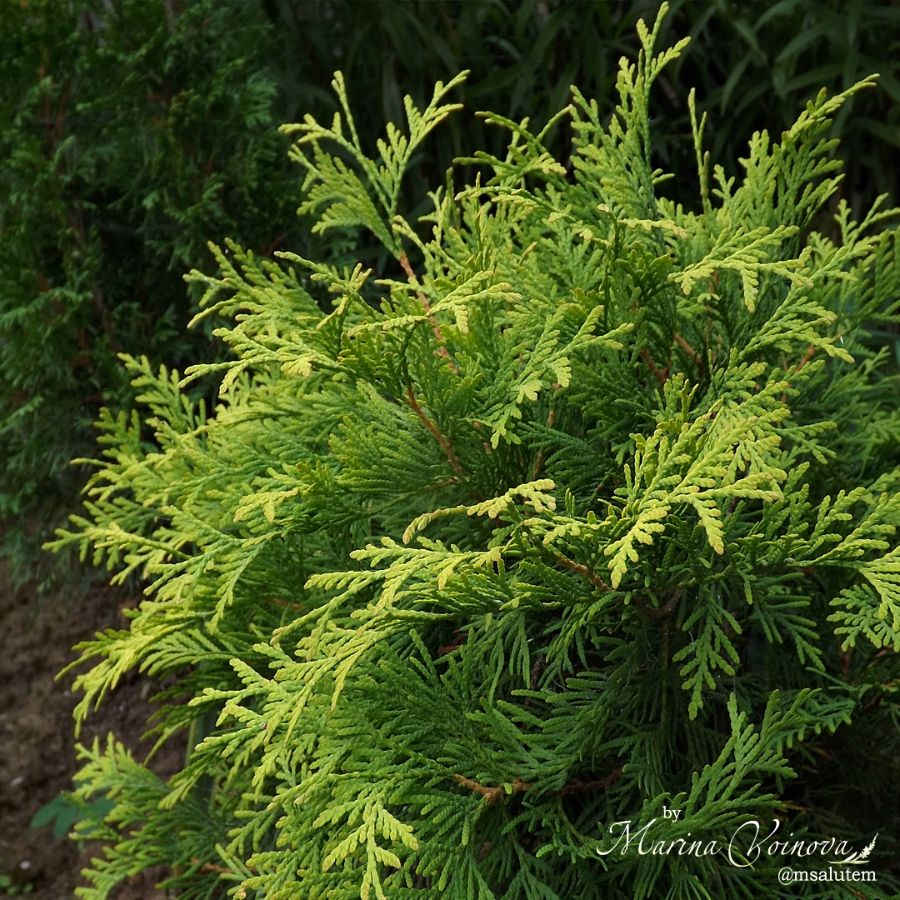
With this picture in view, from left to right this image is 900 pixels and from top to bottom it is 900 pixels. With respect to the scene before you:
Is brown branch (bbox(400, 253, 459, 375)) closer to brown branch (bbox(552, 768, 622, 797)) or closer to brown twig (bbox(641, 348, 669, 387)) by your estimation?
brown twig (bbox(641, 348, 669, 387))

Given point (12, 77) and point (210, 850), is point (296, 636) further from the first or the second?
point (12, 77)

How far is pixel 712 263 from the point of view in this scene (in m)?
1.55

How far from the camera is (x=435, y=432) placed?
1.62 meters

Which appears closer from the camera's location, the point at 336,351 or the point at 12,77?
the point at 336,351

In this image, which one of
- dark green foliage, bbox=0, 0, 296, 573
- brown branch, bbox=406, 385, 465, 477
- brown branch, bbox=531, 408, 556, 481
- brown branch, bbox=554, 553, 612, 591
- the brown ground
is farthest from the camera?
the brown ground

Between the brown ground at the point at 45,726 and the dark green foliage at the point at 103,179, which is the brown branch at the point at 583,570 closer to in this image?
the dark green foliage at the point at 103,179

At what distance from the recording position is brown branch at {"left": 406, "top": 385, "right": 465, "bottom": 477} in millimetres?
1583

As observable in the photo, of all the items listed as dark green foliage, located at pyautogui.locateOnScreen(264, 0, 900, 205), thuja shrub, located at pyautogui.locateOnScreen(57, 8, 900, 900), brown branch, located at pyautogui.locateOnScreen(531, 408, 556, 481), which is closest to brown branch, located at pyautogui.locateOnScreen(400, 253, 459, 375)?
thuja shrub, located at pyautogui.locateOnScreen(57, 8, 900, 900)

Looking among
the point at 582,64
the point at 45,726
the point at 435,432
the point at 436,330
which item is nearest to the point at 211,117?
the point at 436,330

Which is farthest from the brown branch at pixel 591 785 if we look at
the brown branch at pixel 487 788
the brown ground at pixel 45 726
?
the brown ground at pixel 45 726

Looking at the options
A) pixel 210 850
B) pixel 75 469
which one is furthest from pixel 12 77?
pixel 210 850

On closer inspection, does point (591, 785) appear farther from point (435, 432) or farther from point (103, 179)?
point (103, 179)

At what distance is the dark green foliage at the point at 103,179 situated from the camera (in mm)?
2721

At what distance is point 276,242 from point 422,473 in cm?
149
